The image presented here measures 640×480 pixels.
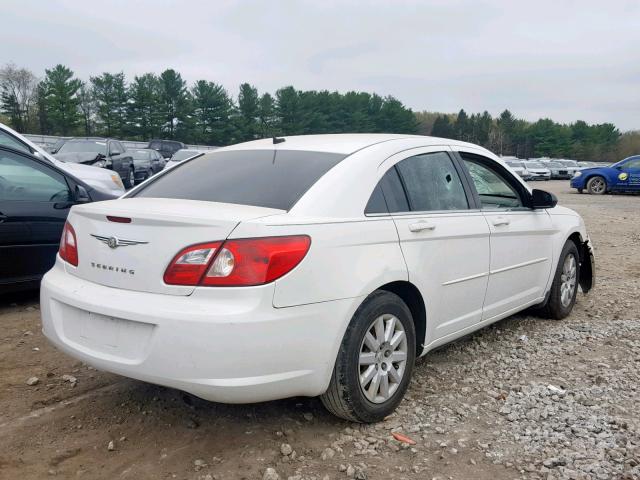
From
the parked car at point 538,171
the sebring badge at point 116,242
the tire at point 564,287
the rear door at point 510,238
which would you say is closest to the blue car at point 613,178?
the parked car at point 538,171

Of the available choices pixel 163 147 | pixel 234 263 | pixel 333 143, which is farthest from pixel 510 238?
pixel 163 147

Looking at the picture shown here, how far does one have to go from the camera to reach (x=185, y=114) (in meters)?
60.8

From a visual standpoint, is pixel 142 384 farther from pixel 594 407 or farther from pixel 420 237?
pixel 594 407

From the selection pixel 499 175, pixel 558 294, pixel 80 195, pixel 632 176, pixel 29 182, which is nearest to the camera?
pixel 499 175

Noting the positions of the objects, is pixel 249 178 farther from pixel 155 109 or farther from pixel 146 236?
pixel 155 109

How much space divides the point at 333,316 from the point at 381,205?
2.54 feet

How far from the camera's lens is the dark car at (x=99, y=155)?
14938mm

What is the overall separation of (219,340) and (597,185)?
2449 centimetres

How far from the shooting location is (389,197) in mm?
3352

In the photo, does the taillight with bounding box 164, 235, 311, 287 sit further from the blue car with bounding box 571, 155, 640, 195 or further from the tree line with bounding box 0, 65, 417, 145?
the tree line with bounding box 0, 65, 417, 145

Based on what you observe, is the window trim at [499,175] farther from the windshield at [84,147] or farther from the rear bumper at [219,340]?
the windshield at [84,147]

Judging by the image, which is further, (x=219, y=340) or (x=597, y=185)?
(x=597, y=185)

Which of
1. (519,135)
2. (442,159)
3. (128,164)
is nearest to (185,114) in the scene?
(128,164)

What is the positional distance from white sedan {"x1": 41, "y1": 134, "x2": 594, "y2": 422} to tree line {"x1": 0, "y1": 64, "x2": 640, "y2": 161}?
2244 inches
